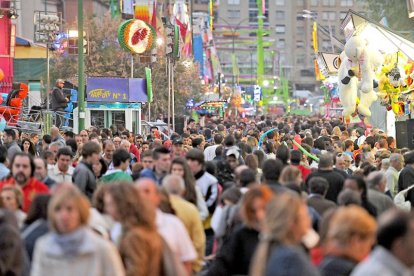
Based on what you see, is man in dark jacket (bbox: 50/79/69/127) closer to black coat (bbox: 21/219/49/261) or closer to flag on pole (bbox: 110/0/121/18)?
black coat (bbox: 21/219/49/261)

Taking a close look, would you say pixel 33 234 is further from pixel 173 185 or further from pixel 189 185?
pixel 189 185

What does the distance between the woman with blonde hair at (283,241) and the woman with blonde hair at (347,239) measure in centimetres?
20

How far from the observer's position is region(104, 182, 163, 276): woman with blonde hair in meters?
7.66

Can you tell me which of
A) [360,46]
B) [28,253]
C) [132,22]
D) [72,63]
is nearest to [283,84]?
[72,63]

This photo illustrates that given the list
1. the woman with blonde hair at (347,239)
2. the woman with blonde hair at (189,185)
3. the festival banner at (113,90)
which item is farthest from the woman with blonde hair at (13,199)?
the festival banner at (113,90)

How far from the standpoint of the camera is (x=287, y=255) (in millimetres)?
6824

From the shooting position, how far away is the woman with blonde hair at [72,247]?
24.1ft

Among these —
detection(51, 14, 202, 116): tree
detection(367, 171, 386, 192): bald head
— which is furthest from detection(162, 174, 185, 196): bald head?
detection(51, 14, 202, 116): tree

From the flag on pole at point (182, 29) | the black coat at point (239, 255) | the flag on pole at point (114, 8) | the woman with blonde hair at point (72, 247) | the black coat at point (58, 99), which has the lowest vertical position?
the black coat at point (239, 255)

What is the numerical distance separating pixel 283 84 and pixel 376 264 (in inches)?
5472

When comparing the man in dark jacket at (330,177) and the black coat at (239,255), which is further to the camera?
the man in dark jacket at (330,177)

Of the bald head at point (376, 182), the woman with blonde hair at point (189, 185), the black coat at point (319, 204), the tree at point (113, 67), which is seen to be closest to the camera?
the black coat at point (319, 204)

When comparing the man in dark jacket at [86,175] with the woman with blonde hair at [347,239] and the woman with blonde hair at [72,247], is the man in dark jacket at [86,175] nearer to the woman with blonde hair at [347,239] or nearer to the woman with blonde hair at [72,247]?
the woman with blonde hair at [72,247]

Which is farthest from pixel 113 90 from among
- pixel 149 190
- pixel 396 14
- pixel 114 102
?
pixel 396 14
